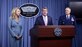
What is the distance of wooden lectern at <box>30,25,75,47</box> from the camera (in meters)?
3.45

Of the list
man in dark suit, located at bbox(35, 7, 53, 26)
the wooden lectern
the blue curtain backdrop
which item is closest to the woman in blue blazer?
man in dark suit, located at bbox(35, 7, 53, 26)

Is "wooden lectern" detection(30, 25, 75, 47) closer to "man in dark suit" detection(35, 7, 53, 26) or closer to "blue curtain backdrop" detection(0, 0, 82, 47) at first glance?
"man in dark suit" detection(35, 7, 53, 26)

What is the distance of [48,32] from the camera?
11.4ft

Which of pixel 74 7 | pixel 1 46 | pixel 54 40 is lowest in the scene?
pixel 1 46

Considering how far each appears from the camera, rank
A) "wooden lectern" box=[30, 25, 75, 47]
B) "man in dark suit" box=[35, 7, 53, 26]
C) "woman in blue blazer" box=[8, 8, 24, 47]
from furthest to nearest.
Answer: "woman in blue blazer" box=[8, 8, 24, 47]
"man in dark suit" box=[35, 7, 53, 26]
"wooden lectern" box=[30, 25, 75, 47]

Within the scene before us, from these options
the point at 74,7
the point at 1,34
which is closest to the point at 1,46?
the point at 1,34

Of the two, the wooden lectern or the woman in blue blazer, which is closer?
the wooden lectern

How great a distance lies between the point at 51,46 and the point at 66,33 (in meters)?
0.33

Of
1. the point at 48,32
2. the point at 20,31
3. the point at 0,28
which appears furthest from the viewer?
the point at 0,28

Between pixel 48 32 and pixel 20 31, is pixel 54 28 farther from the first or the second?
pixel 20 31

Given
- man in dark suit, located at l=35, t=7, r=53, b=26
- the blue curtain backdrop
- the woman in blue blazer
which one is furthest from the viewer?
the blue curtain backdrop

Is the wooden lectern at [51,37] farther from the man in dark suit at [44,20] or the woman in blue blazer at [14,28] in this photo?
the woman in blue blazer at [14,28]

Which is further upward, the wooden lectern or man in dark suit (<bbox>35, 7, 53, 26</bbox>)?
man in dark suit (<bbox>35, 7, 53, 26</bbox>)

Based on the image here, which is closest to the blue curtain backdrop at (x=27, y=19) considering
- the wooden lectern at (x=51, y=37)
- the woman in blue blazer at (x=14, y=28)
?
the woman in blue blazer at (x=14, y=28)
